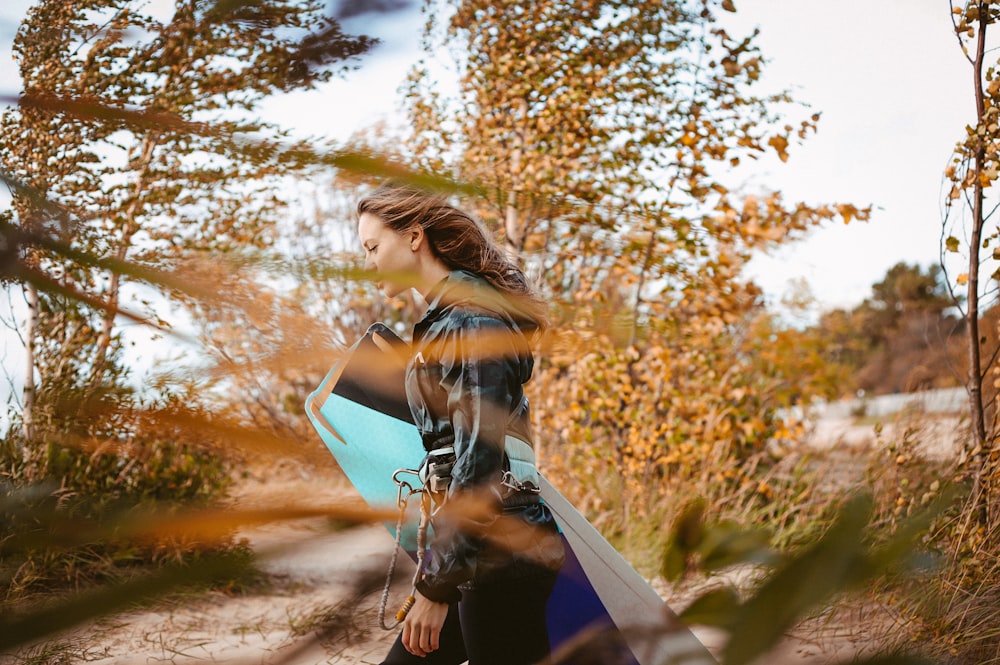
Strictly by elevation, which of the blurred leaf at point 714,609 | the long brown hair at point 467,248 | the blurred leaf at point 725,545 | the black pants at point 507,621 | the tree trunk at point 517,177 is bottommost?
the black pants at point 507,621

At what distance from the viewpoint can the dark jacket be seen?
0.93 metres

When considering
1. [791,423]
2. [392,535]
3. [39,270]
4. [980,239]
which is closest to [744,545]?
[392,535]

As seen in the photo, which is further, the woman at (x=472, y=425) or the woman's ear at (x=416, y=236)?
the woman's ear at (x=416, y=236)

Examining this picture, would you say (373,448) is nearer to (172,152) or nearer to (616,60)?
(172,152)

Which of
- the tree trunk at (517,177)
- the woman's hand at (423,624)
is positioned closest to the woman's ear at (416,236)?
the woman's hand at (423,624)

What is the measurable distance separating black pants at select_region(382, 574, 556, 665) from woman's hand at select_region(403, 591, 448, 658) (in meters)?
0.05

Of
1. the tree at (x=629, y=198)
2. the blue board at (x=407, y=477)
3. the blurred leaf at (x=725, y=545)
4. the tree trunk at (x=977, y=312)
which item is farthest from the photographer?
the tree at (x=629, y=198)

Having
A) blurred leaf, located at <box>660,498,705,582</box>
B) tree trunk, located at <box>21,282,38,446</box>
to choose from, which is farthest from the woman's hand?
blurred leaf, located at <box>660,498,705,582</box>

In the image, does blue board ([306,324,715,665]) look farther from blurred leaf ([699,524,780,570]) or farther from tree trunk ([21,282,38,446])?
blurred leaf ([699,524,780,570])

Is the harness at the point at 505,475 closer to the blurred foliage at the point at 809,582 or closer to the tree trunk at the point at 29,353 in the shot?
the tree trunk at the point at 29,353

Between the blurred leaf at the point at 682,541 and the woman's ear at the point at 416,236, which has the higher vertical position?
the woman's ear at the point at 416,236

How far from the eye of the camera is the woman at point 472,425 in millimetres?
970

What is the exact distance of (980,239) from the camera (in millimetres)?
2238

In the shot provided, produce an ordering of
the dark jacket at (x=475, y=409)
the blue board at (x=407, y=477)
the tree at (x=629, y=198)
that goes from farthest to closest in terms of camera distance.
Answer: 1. the tree at (x=629, y=198)
2. the blue board at (x=407, y=477)
3. the dark jacket at (x=475, y=409)
